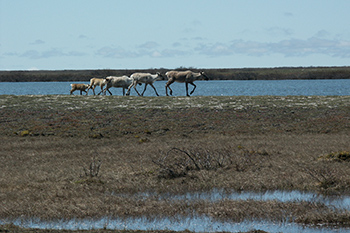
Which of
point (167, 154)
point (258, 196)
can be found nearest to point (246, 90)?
→ point (167, 154)

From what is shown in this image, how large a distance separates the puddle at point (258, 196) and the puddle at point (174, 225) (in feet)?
5.63

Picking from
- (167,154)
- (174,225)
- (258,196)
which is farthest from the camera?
(167,154)

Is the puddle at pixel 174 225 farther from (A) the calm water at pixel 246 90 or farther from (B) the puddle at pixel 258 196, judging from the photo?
(A) the calm water at pixel 246 90

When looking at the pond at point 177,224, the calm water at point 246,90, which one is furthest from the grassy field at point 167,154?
the calm water at point 246,90

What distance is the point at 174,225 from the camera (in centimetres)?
1034

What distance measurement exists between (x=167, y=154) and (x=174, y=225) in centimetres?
515

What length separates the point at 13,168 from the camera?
1648cm

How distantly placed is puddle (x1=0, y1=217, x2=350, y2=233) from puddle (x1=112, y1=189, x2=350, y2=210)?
1717mm

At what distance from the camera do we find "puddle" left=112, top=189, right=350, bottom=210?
12.2m

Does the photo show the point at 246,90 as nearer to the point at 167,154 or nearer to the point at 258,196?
the point at 167,154

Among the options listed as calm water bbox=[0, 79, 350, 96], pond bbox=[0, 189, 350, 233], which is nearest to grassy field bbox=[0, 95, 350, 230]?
pond bbox=[0, 189, 350, 233]

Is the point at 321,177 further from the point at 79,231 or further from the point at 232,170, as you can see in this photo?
the point at 79,231

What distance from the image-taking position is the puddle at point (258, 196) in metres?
12.2

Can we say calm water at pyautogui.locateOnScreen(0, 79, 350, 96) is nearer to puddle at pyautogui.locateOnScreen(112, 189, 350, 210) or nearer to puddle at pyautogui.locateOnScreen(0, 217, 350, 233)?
puddle at pyautogui.locateOnScreen(112, 189, 350, 210)
